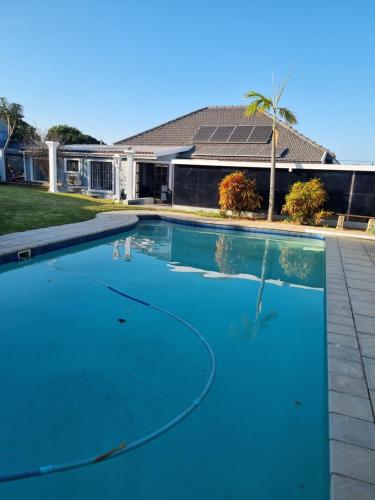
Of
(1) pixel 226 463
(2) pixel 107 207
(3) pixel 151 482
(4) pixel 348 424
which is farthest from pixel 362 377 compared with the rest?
(2) pixel 107 207

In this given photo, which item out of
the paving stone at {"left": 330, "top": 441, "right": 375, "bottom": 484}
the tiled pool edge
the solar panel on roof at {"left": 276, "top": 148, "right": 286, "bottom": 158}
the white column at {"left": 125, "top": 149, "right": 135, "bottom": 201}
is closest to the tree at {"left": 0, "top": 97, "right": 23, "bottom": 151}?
the white column at {"left": 125, "top": 149, "right": 135, "bottom": 201}

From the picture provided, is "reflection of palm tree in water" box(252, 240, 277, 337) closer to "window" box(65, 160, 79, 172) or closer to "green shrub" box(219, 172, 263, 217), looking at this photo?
"green shrub" box(219, 172, 263, 217)

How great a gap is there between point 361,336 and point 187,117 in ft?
71.5

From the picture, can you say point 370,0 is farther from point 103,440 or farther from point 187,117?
point 103,440

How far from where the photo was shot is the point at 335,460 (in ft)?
8.50

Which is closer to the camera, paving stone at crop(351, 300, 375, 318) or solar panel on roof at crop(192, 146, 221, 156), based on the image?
paving stone at crop(351, 300, 375, 318)

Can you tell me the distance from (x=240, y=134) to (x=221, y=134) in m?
1.21

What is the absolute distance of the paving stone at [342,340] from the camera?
4395 millimetres

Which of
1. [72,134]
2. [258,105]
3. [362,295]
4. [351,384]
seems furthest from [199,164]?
[72,134]

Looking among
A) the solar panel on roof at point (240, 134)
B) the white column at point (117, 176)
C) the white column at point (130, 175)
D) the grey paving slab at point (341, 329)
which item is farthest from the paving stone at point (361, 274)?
the white column at point (117, 176)

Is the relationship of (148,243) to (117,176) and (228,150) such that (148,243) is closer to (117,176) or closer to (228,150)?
(117,176)

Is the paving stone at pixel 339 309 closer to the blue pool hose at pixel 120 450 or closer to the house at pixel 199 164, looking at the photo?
the blue pool hose at pixel 120 450

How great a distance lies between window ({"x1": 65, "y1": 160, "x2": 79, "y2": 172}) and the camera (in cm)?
2266

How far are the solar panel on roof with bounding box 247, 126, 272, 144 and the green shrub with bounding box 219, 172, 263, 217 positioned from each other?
4191 millimetres
